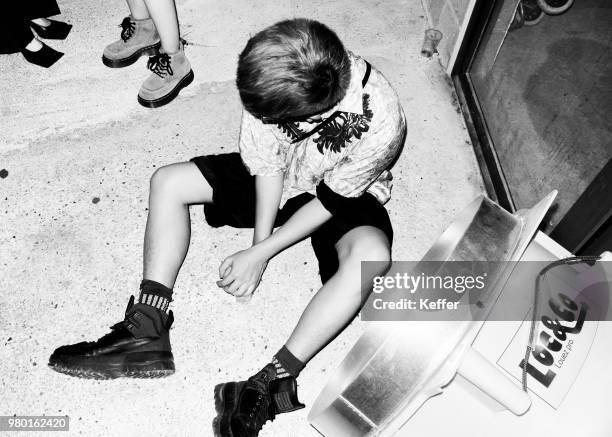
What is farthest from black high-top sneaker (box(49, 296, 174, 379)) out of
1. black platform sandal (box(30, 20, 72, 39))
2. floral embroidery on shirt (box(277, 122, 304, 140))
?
black platform sandal (box(30, 20, 72, 39))

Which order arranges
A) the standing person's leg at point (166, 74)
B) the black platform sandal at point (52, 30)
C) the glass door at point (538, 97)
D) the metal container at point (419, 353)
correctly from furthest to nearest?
the black platform sandal at point (52, 30)
the standing person's leg at point (166, 74)
the glass door at point (538, 97)
the metal container at point (419, 353)

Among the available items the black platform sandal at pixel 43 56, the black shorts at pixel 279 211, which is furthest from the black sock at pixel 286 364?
the black platform sandal at pixel 43 56

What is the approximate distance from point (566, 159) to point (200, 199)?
1381mm

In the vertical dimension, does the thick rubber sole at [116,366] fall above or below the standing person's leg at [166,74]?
below

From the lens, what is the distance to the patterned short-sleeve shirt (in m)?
1.11

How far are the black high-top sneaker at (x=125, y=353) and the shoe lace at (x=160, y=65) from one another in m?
1.13

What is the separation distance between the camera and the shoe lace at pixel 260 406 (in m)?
1.21

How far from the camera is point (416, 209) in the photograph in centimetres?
174

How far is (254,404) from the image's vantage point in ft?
4.01

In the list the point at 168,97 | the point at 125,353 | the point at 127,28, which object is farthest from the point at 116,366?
the point at 127,28

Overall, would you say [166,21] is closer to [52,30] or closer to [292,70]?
[52,30]

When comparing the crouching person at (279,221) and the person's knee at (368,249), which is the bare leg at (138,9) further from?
the person's knee at (368,249)

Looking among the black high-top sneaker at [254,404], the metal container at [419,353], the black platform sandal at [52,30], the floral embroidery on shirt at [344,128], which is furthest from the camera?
the black platform sandal at [52,30]

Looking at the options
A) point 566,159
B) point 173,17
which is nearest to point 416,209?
point 566,159
